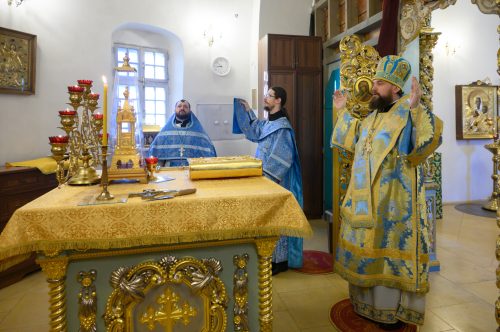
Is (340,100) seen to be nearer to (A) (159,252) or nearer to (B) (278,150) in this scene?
(B) (278,150)

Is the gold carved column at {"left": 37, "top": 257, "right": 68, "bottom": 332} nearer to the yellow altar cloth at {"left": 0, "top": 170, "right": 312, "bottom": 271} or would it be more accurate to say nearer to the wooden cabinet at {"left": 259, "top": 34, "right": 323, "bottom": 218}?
the yellow altar cloth at {"left": 0, "top": 170, "right": 312, "bottom": 271}

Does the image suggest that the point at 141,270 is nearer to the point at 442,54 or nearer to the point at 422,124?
the point at 422,124

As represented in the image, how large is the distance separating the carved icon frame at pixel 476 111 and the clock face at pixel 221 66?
16.0 ft

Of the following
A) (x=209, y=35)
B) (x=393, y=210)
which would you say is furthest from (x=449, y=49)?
(x=393, y=210)

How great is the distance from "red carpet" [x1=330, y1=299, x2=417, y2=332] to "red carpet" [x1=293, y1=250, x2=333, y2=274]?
0.86 meters

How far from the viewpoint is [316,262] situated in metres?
4.20

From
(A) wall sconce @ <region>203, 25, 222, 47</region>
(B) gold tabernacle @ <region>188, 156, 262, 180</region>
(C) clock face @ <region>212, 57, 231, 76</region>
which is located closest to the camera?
(B) gold tabernacle @ <region>188, 156, 262, 180</region>

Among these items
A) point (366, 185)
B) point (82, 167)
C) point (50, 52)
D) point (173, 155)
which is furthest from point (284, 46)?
point (82, 167)

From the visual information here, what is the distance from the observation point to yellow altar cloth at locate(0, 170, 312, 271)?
1551 mm

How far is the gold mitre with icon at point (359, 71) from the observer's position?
3271 millimetres

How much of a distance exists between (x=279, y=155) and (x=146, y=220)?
2.25 metres

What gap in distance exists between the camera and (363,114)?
329 centimetres

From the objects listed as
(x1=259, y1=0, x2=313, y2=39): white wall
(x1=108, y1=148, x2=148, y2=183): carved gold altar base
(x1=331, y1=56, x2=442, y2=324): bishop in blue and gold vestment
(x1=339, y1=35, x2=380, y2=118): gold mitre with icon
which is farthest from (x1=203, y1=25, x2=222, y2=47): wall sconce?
(x1=108, y1=148, x2=148, y2=183): carved gold altar base

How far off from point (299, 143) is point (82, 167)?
4.42m
